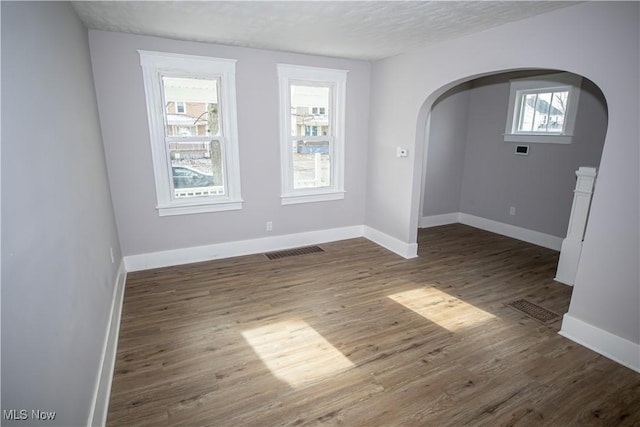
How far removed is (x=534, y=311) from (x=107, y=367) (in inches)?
135

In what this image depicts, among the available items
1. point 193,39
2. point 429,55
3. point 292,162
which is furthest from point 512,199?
point 193,39

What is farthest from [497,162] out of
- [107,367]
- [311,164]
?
[107,367]

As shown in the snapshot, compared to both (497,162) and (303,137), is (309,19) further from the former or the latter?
(497,162)

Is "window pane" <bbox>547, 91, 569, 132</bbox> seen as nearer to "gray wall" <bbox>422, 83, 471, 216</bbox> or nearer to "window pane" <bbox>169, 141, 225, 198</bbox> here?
"gray wall" <bbox>422, 83, 471, 216</bbox>

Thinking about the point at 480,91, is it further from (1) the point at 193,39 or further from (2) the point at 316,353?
(2) the point at 316,353

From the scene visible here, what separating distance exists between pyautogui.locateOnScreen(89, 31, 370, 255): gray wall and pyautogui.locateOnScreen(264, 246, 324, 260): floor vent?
0.28 m

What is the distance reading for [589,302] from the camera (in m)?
2.43

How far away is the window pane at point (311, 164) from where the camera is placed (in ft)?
14.5

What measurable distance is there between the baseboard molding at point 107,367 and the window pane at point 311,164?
2.47 metres

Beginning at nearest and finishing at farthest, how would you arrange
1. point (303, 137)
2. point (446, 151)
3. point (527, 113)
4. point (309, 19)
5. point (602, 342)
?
point (602, 342)
point (309, 19)
point (303, 137)
point (527, 113)
point (446, 151)

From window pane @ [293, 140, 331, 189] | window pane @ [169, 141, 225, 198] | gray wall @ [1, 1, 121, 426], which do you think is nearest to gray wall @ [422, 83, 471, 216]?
window pane @ [293, 140, 331, 189]

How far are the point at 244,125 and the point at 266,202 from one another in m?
1.01

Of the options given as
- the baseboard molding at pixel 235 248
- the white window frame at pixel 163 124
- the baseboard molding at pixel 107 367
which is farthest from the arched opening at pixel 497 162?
the baseboard molding at pixel 107 367

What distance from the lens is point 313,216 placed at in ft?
15.2
